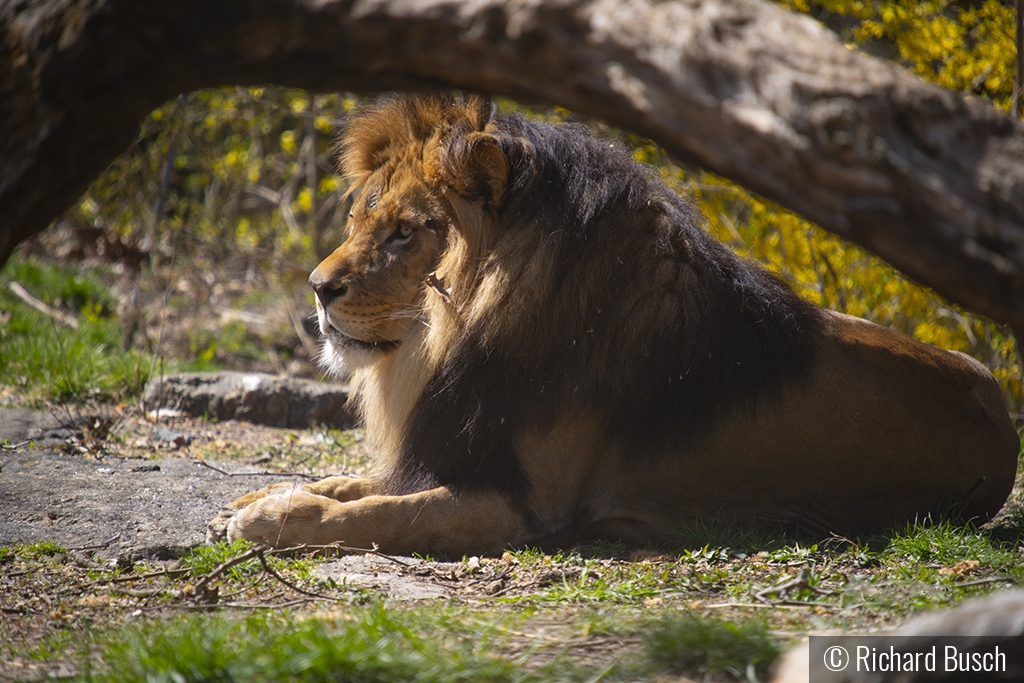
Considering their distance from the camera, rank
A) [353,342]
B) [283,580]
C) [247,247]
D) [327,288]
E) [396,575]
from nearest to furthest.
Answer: [283,580] → [396,575] → [327,288] → [353,342] → [247,247]

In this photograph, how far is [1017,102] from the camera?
5254 millimetres

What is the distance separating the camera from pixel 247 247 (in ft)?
31.5

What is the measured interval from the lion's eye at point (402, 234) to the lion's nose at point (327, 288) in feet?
0.96

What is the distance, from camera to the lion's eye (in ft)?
12.6

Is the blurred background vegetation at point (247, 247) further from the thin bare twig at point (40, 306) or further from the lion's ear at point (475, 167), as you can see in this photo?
the lion's ear at point (475, 167)

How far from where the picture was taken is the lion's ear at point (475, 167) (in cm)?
362

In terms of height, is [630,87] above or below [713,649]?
above

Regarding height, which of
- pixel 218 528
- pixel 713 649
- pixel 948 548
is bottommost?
A: pixel 218 528

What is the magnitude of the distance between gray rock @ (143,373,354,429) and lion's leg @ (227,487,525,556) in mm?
2919

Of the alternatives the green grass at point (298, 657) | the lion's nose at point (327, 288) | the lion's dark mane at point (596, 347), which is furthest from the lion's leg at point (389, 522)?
the green grass at point (298, 657)

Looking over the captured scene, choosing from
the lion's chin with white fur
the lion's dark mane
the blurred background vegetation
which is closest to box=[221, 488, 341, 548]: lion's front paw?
the lion's dark mane

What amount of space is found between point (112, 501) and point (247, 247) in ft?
20.0

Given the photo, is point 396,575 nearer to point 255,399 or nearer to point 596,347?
point 596,347

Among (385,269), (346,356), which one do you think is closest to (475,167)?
(385,269)
